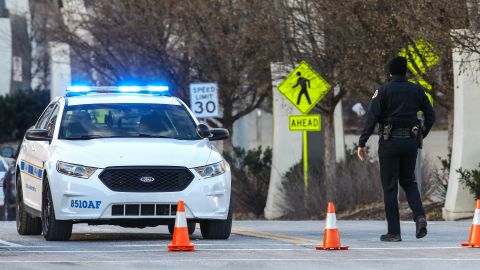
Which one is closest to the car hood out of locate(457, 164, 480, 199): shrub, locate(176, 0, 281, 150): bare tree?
locate(457, 164, 480, 199): shrub

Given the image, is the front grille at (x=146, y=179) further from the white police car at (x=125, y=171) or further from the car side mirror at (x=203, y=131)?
the car side mirror at (x=203, y=131)

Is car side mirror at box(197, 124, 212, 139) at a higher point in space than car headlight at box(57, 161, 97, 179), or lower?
higher

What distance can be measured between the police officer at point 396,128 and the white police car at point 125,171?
1690 millimetres

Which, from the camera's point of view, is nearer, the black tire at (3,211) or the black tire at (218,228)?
the black tire at (218,228)

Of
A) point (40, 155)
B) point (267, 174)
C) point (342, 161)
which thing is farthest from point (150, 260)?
point (267, 174)

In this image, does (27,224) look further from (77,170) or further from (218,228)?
(218,228)

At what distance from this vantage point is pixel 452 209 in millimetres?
24375

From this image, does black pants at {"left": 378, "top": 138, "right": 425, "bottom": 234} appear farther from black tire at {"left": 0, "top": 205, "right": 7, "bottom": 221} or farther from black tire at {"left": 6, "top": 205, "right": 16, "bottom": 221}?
black tire at {"left": 6, "top": 205, "right": 16, "bottom": 221}

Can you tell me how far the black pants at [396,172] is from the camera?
46.7 feet

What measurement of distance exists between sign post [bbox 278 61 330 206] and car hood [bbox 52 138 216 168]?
1257 centimetres

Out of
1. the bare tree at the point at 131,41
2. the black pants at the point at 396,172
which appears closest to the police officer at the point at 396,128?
the black pants at the point at 396,172

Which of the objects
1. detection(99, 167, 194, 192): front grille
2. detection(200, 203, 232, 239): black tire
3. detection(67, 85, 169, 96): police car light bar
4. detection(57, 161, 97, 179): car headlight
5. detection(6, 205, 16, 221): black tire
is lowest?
detection(6, 205, 16, 221): black tire

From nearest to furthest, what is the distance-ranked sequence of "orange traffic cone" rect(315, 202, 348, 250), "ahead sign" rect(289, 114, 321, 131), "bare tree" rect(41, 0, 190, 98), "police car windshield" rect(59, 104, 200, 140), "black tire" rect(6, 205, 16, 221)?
"orange traffic cone" rect(315, 202, 348, 250)
"police car windshield" rect(59, 104, 200, 140)
"black tire" rect(6, 205, 16, 221)
"ahead sign" rect(289, 114, 321, 131)
"bare tree" rect(41, 0, 190, 98)

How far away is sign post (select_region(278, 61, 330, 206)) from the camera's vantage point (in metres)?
27.7
